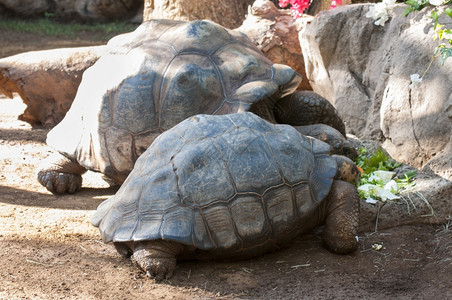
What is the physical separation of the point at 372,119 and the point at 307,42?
3.93 feet

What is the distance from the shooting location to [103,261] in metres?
3.62

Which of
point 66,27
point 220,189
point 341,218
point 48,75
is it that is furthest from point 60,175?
point 66,27

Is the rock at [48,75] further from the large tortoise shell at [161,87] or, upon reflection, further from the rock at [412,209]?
the rock at [412,209]

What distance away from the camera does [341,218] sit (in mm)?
3658

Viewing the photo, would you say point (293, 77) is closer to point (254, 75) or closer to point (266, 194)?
point (254, 75)

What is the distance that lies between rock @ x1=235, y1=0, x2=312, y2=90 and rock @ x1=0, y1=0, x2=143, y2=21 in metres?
A: 10.5

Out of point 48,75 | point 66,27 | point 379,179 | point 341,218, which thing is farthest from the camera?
point 66,27

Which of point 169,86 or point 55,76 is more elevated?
point 169,86

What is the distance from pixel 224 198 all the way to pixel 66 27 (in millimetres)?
13617

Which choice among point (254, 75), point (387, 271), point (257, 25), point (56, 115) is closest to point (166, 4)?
point (257, 25)

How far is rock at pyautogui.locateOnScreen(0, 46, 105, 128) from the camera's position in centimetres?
711

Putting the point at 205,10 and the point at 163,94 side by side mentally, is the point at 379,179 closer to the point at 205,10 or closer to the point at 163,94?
the point at 163,94

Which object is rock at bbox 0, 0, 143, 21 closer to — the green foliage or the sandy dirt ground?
the green foliage

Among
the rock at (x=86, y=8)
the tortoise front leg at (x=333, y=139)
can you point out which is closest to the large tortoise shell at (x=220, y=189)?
the tortoise front leg at (x=333, y=139)
